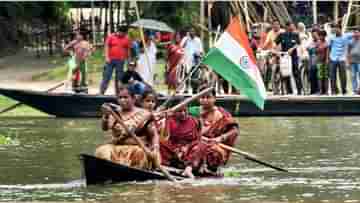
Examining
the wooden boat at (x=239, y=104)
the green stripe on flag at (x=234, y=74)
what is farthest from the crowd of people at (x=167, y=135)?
the wooden boat at (x=239, y=104)

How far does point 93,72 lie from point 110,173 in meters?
19.1

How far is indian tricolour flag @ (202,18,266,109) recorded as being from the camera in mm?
14570

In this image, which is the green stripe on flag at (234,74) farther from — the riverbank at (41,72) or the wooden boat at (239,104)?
the riverbank at (41,72)

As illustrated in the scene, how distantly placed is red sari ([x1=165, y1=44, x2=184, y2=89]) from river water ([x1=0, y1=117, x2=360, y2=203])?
4.59 m

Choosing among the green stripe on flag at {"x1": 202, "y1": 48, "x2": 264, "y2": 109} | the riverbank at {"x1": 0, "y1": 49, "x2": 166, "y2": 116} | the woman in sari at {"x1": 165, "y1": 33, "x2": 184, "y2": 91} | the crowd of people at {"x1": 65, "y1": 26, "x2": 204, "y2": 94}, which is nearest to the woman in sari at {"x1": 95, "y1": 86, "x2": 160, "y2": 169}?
the green stripe on flag at {"x1": 202, "y1": 48, "x2": 264, "y2": 109}

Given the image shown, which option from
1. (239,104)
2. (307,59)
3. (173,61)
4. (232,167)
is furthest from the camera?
(173,61)

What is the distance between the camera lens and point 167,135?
13945 millimetres

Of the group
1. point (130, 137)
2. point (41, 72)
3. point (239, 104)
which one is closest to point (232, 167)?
point (130, 137)

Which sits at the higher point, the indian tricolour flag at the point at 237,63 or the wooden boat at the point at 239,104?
the indian tricolour flag at the point at 237,63

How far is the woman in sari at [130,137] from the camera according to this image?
44.2ft

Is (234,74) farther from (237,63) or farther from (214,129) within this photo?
(214,129)

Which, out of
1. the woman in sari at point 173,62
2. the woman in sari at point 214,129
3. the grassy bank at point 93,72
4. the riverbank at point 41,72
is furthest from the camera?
the grassy bank at point 93,72

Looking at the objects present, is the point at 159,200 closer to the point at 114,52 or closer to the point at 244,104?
the point at 244,104

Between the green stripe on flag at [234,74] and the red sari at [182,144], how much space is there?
93 cm
